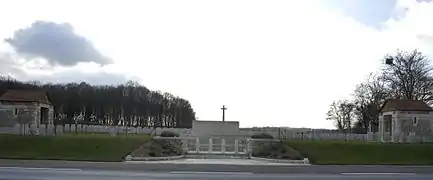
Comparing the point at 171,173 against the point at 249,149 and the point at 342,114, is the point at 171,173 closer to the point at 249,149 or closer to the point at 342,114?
the point at 249,149

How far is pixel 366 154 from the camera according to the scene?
35.2 meters

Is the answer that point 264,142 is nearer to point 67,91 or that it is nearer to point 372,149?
point 372,149

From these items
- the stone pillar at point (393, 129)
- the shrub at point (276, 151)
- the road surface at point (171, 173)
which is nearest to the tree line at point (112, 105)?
the stone pillar at point (393, 129)

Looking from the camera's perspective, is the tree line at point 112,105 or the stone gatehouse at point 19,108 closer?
the stone gatehouse at point 19,108

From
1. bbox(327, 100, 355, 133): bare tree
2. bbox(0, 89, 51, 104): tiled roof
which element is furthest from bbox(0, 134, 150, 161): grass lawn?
bbox(327, 100, 355, 133): bare tree

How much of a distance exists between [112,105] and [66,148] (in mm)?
71417

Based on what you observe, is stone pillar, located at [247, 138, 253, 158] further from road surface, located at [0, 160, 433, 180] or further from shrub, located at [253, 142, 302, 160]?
road surface, located at [0, 160, 433, 180]

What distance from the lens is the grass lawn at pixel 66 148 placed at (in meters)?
30.7

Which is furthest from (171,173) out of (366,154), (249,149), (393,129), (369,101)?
(369,101)

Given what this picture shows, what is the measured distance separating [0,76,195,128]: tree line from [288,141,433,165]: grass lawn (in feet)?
204

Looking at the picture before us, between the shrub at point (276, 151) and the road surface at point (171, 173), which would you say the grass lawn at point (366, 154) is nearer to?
the shrub at point (276, 151)

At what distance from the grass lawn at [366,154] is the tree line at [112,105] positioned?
6205 cm

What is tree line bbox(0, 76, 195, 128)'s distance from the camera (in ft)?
334

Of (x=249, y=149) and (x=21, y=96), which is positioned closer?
(x=249, y=149)
